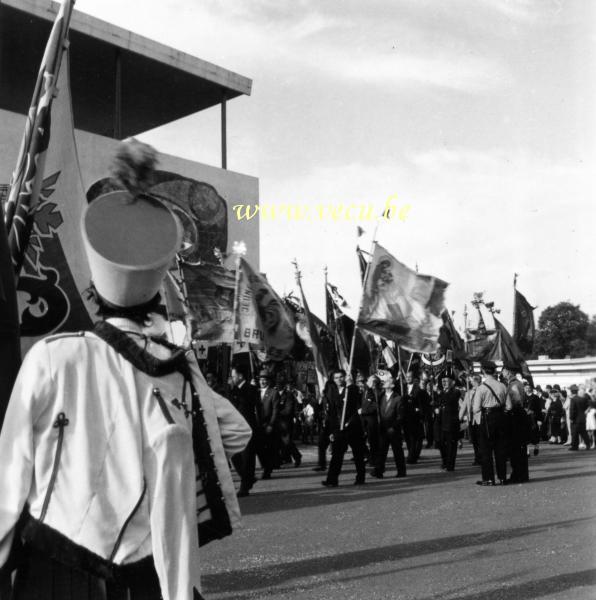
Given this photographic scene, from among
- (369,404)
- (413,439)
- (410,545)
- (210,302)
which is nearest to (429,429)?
(413,439)

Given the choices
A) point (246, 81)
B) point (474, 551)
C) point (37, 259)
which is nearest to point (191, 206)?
point (246, 81)

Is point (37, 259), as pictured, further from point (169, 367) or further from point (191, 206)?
point (191, 206)

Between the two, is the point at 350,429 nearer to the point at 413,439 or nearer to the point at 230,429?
the point at 413,439

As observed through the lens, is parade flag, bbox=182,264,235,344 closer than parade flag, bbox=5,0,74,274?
No

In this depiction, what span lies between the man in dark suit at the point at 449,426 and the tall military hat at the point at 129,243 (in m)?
13.5

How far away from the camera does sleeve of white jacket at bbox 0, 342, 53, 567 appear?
2367mm

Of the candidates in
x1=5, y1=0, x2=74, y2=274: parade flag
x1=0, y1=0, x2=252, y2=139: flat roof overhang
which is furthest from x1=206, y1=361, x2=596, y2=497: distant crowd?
x1=0, y1=0, x2=252, y2=139: flat roof overhang

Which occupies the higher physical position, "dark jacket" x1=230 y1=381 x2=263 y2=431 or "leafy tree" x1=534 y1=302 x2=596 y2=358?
"leafy tree" x1=534 y1=302 x2=596 y2=358

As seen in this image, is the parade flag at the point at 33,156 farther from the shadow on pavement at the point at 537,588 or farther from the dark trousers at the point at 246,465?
the dark trousers at the point at 246,465

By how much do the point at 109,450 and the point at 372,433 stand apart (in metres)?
12.9

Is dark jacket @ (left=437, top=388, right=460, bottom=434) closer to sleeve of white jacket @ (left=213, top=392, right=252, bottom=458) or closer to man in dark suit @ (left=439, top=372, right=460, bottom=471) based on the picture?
man in dark suit @ (left=439, top=372, right=460, bottom=471)

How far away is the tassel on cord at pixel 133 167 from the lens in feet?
9.21

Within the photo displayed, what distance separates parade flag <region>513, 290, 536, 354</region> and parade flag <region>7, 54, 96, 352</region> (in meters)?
22.4

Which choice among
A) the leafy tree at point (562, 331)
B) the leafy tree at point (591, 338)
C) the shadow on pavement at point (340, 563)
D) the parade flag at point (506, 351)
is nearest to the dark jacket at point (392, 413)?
the shadow on pavement at point (340, 563)
